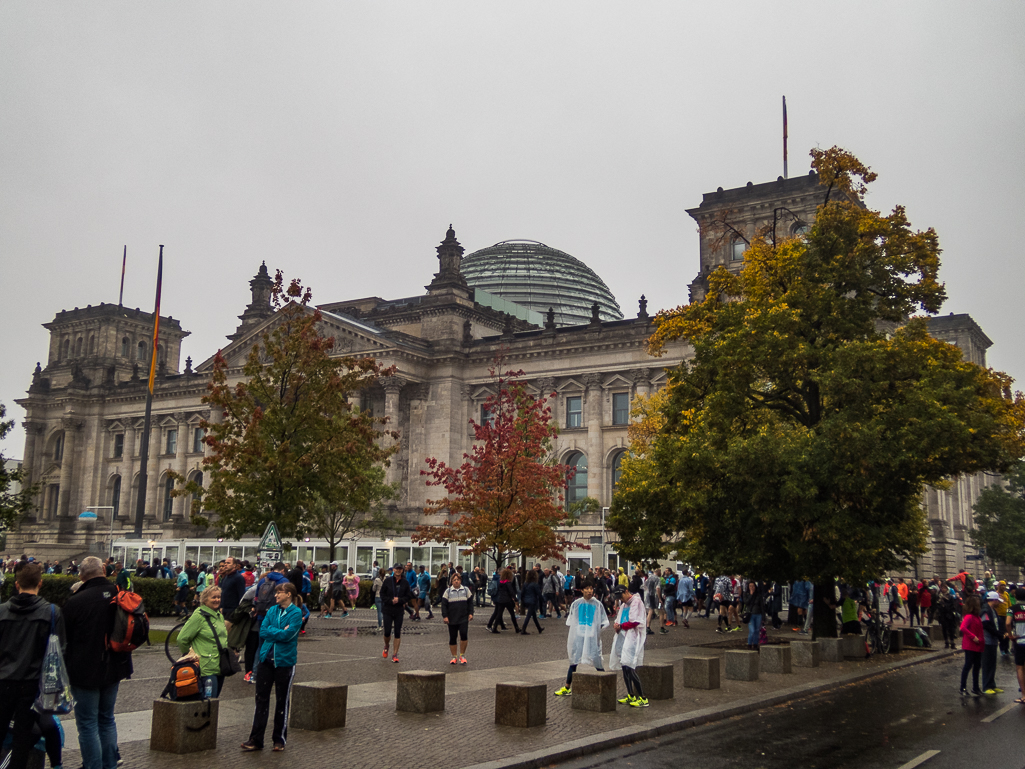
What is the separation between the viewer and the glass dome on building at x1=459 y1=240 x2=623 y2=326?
300 feet

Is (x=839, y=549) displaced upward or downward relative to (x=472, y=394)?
downward

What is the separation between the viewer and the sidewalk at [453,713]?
11.0 m

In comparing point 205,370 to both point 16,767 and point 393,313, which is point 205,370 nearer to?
point 393,313

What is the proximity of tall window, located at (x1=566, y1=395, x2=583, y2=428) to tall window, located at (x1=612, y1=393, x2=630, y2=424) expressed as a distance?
2.42m

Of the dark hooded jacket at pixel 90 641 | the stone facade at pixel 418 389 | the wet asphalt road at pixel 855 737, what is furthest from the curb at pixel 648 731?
the stone facade at pixel 418 389

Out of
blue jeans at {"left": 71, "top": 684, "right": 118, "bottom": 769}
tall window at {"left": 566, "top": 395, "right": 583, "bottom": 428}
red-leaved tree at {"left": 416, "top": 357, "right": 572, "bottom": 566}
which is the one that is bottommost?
blue jeans at {"left": 71, "top": 684, "right": 118, "bottom": 769}

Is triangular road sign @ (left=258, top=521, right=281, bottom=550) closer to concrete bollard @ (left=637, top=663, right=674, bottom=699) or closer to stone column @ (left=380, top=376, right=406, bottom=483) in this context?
concrete bollard @ (left=637, top=663, right=674, bottom=699)

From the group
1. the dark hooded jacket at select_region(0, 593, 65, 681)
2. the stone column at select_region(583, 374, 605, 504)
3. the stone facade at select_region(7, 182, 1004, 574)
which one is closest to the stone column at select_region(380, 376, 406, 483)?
the stone facade at select_region(7, 182, 1004, 574)

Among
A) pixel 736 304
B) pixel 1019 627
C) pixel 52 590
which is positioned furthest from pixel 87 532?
pixel 1019 627

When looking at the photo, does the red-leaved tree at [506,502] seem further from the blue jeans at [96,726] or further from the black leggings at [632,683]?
the blue jeans at [96,726]

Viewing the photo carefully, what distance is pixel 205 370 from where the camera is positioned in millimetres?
84125

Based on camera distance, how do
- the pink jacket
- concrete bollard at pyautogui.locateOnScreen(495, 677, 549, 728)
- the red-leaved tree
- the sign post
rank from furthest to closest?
the red-leaved tree → the sign post → the pink jacket → concrete bollard at pyautogui.locateOnScreen(495, 677, 549, 728)

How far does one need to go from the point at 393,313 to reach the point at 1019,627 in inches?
2486

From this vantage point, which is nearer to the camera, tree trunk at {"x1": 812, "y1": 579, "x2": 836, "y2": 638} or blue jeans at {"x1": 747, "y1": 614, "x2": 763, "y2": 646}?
blue jeans at {"x1": 747, "y1": 614, "x2": 763, "y2": 646}
